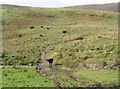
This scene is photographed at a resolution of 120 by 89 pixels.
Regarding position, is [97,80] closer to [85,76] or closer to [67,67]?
[85,76]

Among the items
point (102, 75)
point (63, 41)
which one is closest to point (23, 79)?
point (102, 75)

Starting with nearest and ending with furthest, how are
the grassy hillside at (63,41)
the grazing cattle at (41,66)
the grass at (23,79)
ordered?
the grass at (23,79), the grassy hillside at (63,41), the grazing cattle at (41,66)

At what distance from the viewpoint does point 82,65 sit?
58.7m

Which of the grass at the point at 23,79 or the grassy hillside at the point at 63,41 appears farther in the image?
the grassy hillside at the point at 63,41

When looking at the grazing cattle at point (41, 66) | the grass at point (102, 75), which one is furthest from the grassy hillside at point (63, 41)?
the grazing cattle at point (41, 66)

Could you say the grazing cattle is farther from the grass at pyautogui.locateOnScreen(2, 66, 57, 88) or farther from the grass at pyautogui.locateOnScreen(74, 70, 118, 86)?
the grass at pyautogui.locateOnScreen(74, 70, 118, 86)

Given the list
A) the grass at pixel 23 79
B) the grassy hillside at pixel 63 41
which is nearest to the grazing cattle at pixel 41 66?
the grassy hillside at pixel 63 41

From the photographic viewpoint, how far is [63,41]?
2785 inches

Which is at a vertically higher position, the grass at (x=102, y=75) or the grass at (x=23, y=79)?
the grass at (x=23, y=79)

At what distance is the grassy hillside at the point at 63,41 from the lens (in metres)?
53.4

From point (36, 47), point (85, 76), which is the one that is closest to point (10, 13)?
point (36, 47)

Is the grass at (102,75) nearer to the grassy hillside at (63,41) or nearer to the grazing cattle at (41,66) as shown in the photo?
the grassy hillside at (63,41)

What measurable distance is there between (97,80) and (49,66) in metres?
13.0

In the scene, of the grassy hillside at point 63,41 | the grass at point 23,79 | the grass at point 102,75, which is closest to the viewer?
the grass at point 23,79
